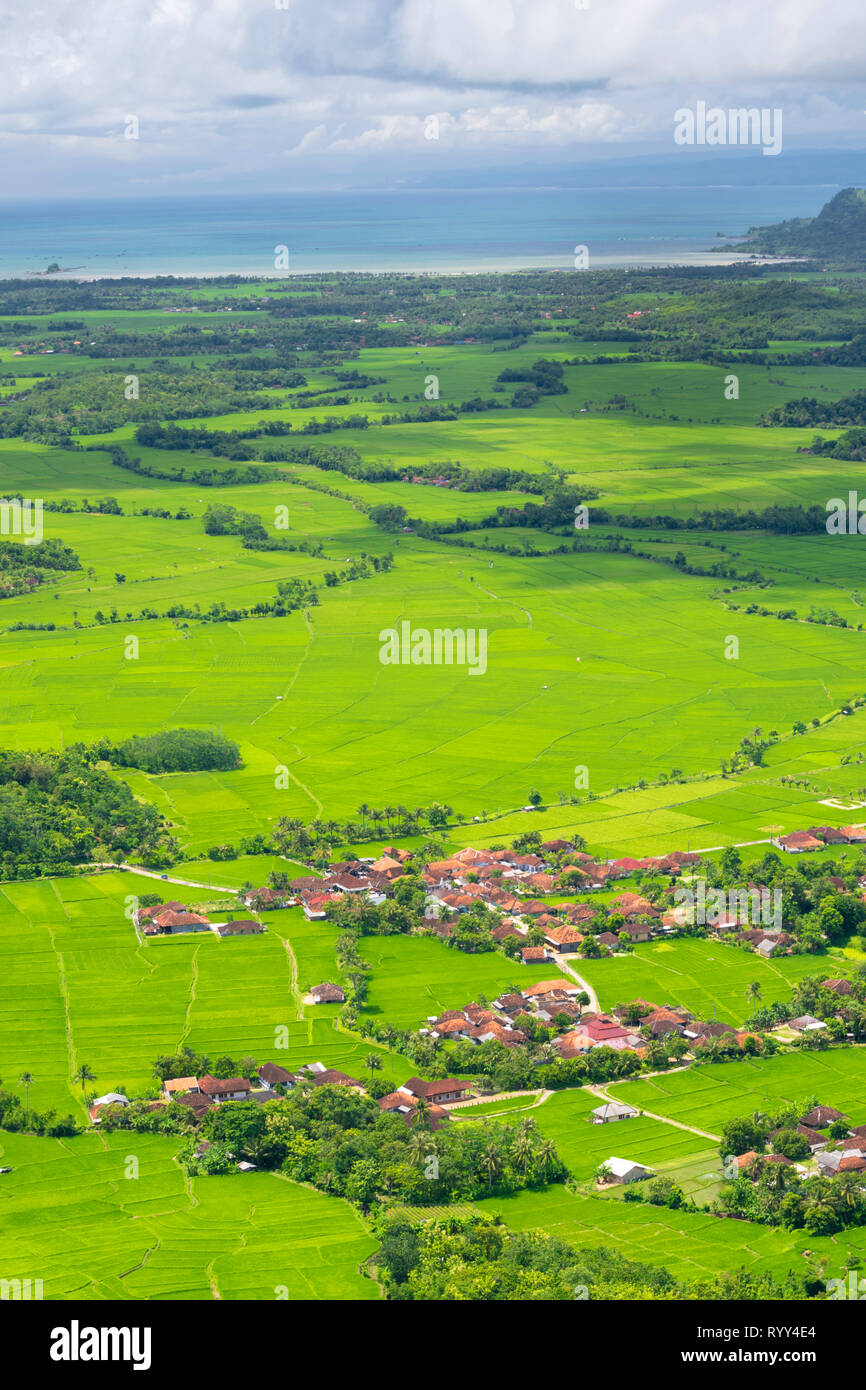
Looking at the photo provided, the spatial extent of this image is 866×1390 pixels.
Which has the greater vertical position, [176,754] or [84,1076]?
[176,754]

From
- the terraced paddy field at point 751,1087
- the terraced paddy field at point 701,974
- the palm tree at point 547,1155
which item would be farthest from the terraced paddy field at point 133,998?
the terraced paddy field at point 701,974

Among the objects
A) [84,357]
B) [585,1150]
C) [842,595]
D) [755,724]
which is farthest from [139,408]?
[585,1150]

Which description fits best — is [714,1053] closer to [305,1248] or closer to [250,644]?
[305,1248]

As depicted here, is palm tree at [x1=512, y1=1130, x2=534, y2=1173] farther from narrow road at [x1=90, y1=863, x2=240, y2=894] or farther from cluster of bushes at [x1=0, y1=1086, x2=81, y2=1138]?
narrow road at [x1=90, y1=863, x2=240, y2=894]

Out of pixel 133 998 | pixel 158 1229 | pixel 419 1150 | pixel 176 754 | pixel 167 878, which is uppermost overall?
pixel 176 754

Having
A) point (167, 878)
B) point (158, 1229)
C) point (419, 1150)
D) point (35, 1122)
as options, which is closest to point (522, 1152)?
Answer: point (419, 1150)

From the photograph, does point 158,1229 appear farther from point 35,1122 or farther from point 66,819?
point 66,819

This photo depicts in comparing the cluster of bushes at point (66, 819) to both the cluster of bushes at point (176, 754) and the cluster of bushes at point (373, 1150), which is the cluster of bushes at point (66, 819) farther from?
the cluster of bushes at point (373, 1150)

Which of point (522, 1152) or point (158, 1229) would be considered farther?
point (522, 1152)
